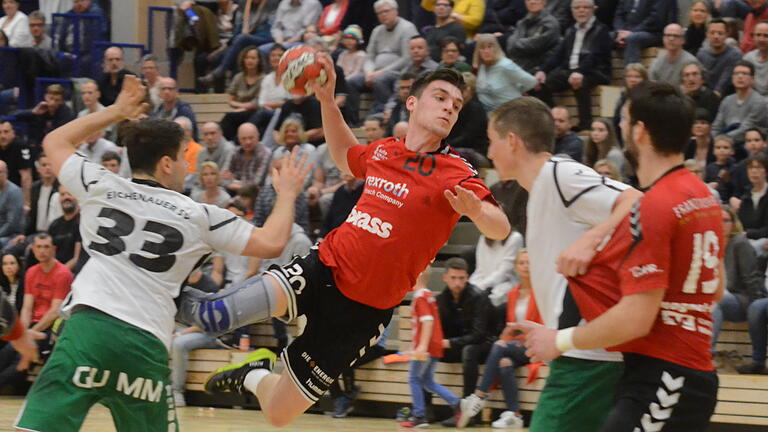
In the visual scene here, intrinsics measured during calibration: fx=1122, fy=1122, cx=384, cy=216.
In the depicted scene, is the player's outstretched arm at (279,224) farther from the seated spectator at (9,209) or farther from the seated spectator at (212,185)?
the seated spectator at (9,209)

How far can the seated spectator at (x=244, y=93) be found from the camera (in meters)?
14.8

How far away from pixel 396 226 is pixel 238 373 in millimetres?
1460

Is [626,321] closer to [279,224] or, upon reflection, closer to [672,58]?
[279,224]

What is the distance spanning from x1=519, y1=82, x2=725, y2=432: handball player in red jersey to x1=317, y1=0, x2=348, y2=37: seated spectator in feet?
38.1

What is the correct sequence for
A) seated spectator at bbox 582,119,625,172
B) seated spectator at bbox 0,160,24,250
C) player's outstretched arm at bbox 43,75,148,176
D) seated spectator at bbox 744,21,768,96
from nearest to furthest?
player's outstretched arm at bbox 43,75,148,176, seated spectator at bbox 582,119,625,172, seated spectator at bbox 744,21,768,96, seated spectator at bbox 0,160,24,250

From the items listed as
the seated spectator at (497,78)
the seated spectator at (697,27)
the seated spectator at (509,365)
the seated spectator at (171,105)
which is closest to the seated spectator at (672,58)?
the seated spectator at (697,27)

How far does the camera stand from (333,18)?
15523mm

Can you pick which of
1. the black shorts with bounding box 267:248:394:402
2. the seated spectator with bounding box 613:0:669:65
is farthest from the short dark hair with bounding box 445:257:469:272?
the black shorts with bounding box 267:248:394:402

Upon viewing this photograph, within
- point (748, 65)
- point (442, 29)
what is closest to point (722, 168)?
point (748, 65)

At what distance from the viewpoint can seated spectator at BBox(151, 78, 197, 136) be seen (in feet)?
48.6

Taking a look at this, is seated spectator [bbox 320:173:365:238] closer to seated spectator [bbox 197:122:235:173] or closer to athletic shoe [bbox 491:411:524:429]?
seated spectator [bbox 197:122:235:173]

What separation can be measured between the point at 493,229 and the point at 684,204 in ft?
5.66

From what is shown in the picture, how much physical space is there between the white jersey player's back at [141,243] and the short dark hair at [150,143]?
0.11m

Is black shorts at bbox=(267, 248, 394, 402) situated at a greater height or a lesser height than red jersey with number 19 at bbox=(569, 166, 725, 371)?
lesser
